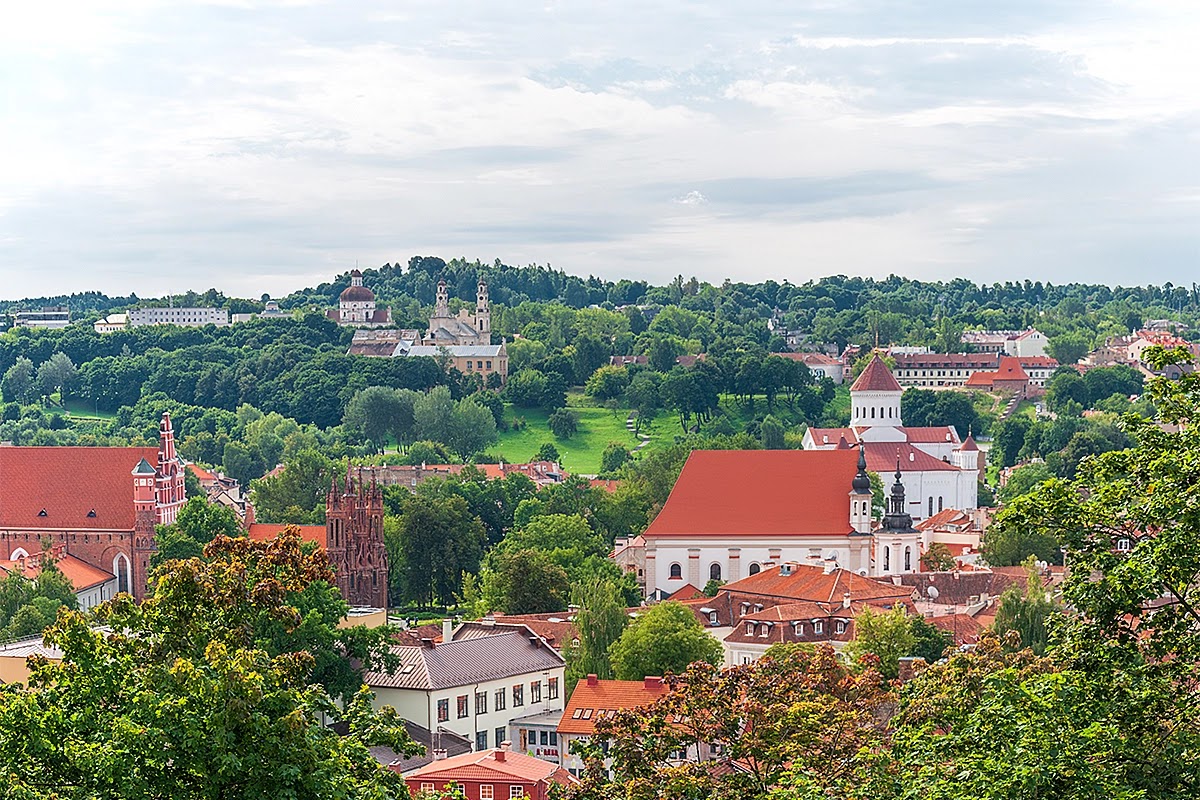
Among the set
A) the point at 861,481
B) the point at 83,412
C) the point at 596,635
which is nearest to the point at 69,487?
the point at 861,481

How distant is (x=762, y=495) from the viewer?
83375 millimetres

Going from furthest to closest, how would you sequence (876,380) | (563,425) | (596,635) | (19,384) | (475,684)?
(19,384)
(563,425)
(876,380)
(596,635)
(475,684)

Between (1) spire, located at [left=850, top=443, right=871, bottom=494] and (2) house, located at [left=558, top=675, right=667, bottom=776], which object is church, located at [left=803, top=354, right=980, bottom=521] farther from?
(2) house, located at [left=558, top=675, right=667, bottom=776]

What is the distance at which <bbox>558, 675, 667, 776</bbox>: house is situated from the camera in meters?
47.4

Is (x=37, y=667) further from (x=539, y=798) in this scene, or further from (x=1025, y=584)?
(x=1025, y=584)

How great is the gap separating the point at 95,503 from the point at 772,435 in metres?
67.0

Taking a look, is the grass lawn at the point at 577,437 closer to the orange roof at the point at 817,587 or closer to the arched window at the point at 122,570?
the arched window at the point at 122,570

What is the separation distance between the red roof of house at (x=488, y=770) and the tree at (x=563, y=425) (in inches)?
4443

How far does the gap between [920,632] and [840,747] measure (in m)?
30.5

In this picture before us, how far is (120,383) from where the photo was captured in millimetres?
176000

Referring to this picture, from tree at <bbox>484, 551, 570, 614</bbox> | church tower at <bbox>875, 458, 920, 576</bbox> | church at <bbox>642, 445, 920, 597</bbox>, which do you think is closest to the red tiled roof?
church at <bbox>642, 445, 920, 597</bbox>

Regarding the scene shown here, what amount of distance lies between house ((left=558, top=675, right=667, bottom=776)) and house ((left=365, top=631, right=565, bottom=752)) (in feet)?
8.06

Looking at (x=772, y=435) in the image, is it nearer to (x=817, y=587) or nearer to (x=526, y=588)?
(x=526, y=588)

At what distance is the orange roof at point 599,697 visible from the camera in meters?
47.8
